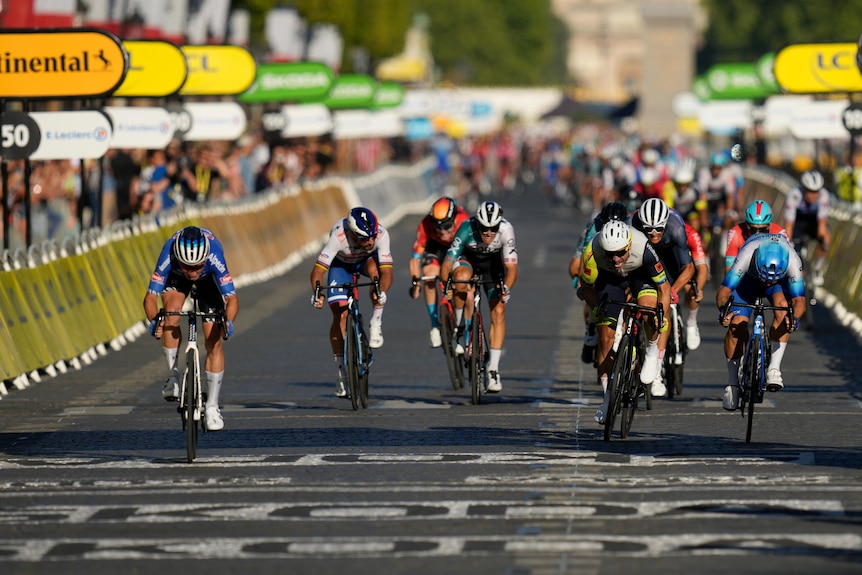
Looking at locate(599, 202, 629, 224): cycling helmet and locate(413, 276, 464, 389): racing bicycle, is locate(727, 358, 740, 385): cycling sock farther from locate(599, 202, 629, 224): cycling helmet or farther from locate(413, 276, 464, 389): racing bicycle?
locate(413, 276, 464, 389): racing bicycle

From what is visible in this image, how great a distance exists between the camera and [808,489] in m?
12.0

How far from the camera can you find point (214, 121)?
3008 centimetres

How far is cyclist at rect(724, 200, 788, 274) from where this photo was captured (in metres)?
15.3

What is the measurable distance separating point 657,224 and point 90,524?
5.74 metres

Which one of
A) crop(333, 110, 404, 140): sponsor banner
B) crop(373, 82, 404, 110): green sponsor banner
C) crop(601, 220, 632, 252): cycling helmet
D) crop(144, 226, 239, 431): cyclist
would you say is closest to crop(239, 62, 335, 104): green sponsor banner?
crop(333, 110, 404, 140): sponsor banner

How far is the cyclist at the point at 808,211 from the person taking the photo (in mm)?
23125

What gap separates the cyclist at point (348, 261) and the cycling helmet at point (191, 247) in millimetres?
2516

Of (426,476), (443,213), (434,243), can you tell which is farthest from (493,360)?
(426,476)

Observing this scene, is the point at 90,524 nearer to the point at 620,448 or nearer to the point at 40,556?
the point at 40,556

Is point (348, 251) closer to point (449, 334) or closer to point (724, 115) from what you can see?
point (449, 334)

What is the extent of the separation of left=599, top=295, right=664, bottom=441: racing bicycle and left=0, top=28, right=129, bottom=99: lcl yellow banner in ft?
28.2

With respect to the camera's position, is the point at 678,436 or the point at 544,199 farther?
the point at 544,199

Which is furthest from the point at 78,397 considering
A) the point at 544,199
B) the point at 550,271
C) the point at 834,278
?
the point at 544,199

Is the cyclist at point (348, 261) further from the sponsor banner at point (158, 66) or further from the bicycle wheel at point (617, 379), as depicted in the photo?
the sponsor banner at point (158, 66)
